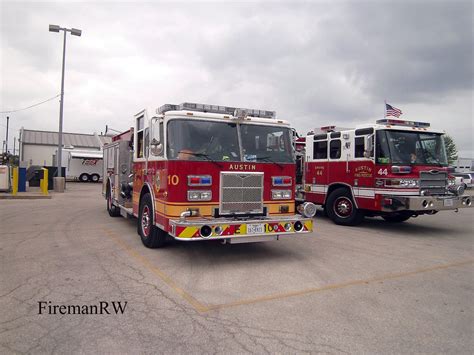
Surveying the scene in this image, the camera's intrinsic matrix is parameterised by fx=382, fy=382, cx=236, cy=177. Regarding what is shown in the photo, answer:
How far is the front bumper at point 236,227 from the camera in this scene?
5672 mm

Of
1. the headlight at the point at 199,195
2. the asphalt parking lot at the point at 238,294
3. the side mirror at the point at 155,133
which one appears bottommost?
the asphalt parking lot at the point at 238,294

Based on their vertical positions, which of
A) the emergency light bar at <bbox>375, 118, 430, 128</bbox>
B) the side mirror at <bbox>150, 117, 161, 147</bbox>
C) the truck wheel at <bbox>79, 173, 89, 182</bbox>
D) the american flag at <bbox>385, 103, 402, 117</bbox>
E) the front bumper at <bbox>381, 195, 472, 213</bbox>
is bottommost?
the front bumper at <bbox>381, 195, 472, 213</bbox>

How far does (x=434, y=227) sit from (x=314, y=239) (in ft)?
15.7

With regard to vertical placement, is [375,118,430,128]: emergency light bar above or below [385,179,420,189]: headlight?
above

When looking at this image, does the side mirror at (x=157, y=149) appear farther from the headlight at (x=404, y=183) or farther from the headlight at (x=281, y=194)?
the headlight at (x=404, y=183)

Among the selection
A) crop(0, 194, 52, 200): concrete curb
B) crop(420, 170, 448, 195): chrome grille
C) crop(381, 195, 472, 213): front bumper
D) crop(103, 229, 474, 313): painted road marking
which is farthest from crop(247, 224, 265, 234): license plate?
crop(0, 194, 52, 200): concrete curb

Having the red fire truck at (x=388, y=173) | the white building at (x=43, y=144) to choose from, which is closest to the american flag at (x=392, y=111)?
the red fire truck at (x=388, y=173)

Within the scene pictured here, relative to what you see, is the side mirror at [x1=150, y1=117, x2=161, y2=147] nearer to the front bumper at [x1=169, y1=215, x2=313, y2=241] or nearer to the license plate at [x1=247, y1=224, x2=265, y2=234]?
the front bumper at [x1=169, y1=215, x2=313, y2=241]

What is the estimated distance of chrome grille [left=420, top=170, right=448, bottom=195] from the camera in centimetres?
945

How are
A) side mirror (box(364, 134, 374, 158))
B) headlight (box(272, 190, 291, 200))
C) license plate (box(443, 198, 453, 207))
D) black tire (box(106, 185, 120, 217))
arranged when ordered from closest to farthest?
headlight (box(272, 190, 291, 200)), license plate (box(443, 198, 453, 207)), side mirror (box(364, 134, 374, 158)), black tire (box(106, 185, 120, 217))

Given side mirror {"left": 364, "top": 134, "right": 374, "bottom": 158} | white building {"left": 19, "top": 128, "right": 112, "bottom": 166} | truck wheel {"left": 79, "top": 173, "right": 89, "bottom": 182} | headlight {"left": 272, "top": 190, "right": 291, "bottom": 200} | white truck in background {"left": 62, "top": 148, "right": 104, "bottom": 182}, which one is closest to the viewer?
headlight {"left": 272, "top": 190, "right": 291, "bottom": 200}

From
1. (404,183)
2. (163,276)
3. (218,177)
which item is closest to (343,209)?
(404,183)

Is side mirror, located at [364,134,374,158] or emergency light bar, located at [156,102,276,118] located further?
side mirror, located at [364,134,374,158]

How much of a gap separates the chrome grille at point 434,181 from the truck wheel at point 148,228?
6.48 meters
